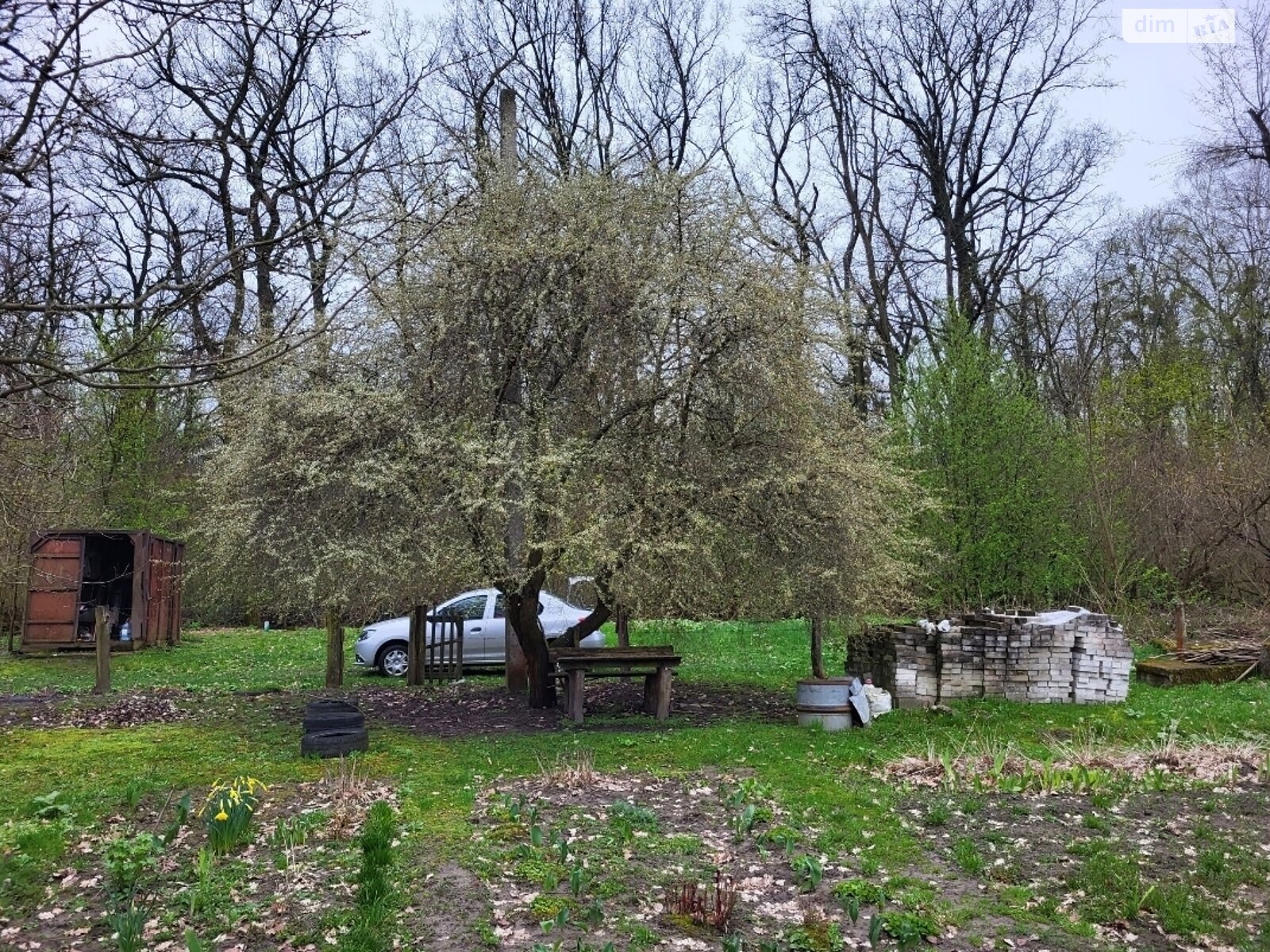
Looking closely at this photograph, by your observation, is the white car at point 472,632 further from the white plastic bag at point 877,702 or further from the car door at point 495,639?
the white plastic bag at point 877,702

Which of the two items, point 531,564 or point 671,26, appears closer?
point 531,564

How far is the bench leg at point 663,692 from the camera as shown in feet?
32.9

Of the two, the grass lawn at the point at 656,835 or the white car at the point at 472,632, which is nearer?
the grass lawn at the point at 656,835

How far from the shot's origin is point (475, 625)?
1502 cm

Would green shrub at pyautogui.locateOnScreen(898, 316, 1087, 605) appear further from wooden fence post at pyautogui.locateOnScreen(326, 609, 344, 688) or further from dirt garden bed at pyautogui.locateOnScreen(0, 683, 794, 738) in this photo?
wooden fence post at pyautogui.locateOnScreen(326, 609, 344, 688)

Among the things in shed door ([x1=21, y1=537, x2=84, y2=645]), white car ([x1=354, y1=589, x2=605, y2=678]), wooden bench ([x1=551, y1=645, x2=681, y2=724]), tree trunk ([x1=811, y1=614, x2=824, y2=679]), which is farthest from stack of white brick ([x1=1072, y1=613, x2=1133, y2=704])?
shed door ([x1=21, y1=537, x2=84, y2=645])

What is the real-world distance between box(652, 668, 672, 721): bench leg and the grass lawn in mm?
197

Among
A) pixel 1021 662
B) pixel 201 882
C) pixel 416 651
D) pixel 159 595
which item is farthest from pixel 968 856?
pixel 159 595

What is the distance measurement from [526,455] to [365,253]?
233cm

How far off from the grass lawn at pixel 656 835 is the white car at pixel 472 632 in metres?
4.63

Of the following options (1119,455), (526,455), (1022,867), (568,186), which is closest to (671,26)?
(1119,455)

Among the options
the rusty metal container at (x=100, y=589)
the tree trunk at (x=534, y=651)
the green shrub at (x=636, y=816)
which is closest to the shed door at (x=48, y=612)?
the rusty metal container at (x=100, y=589)

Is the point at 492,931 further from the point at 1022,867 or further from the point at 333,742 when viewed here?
the point at 333,742

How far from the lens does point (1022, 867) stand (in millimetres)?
5211
